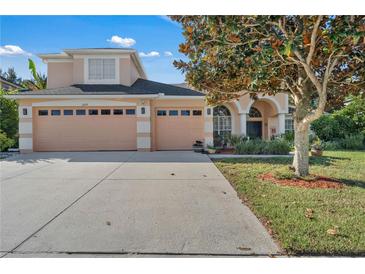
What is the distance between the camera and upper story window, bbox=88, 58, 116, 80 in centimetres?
1505

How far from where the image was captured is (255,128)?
19.3 meters

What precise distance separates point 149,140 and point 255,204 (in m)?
9.37

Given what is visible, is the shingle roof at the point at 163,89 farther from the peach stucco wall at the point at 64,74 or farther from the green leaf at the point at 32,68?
the green leaf at the point at 32,68

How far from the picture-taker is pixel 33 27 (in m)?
6.20

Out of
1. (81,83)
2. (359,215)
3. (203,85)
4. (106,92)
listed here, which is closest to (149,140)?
(106,92)

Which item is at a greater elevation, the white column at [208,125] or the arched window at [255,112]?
the arched window at [255,112]

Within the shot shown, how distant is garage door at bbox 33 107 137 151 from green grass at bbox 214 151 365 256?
7842 millimetres

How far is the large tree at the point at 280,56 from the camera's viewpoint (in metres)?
4.43

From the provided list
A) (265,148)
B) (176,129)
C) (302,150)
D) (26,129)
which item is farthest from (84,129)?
(302,150)

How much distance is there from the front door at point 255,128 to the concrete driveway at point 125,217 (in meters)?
12.8

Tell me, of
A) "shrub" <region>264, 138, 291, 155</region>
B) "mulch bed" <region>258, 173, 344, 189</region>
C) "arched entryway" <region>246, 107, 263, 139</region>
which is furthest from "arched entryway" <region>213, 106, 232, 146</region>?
"mulch bed" <region>258, 173, 344, 189</region>

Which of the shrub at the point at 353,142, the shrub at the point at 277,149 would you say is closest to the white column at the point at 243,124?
the shrub at the point at 277,149

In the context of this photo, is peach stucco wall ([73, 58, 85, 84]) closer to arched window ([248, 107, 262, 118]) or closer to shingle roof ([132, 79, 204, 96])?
shingle roof ([132, 79, 204, 96])
